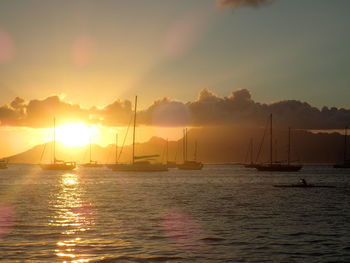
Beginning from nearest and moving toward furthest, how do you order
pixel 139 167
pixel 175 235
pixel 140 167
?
1. pixel 175 235
2. pixel 139 167
3. pixel 140 167

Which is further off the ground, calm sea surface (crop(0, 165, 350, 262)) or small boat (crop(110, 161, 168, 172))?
small boat (crop(110, 161, 168, 172))

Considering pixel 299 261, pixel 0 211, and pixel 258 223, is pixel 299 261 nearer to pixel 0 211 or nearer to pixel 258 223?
pixel 258 223

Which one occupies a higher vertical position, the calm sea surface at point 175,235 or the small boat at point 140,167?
the small boat at point 140,167

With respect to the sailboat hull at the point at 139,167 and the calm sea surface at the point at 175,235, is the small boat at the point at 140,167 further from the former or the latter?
the calm sea surface at the point at 175,235

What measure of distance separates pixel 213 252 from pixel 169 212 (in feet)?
77.5

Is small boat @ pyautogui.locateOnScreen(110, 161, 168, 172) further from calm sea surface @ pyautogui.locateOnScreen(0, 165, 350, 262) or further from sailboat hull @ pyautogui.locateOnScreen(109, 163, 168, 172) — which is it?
calm sea surface @ pyautogui.locateOnScreen(0, 165, 350, 262)

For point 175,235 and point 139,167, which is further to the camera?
point 139,167

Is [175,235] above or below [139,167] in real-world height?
below

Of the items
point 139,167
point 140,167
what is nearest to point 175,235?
point 139,167

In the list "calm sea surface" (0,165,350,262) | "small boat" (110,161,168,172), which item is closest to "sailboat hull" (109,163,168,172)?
"small boat" (110,161,168,172)

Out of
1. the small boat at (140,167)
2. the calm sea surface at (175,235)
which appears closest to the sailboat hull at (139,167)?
the small boat at (140,167)

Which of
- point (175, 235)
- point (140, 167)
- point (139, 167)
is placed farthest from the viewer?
point (140, 167)

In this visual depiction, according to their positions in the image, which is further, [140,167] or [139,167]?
[140,167]

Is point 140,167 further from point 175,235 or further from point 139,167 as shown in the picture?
point 175,235
